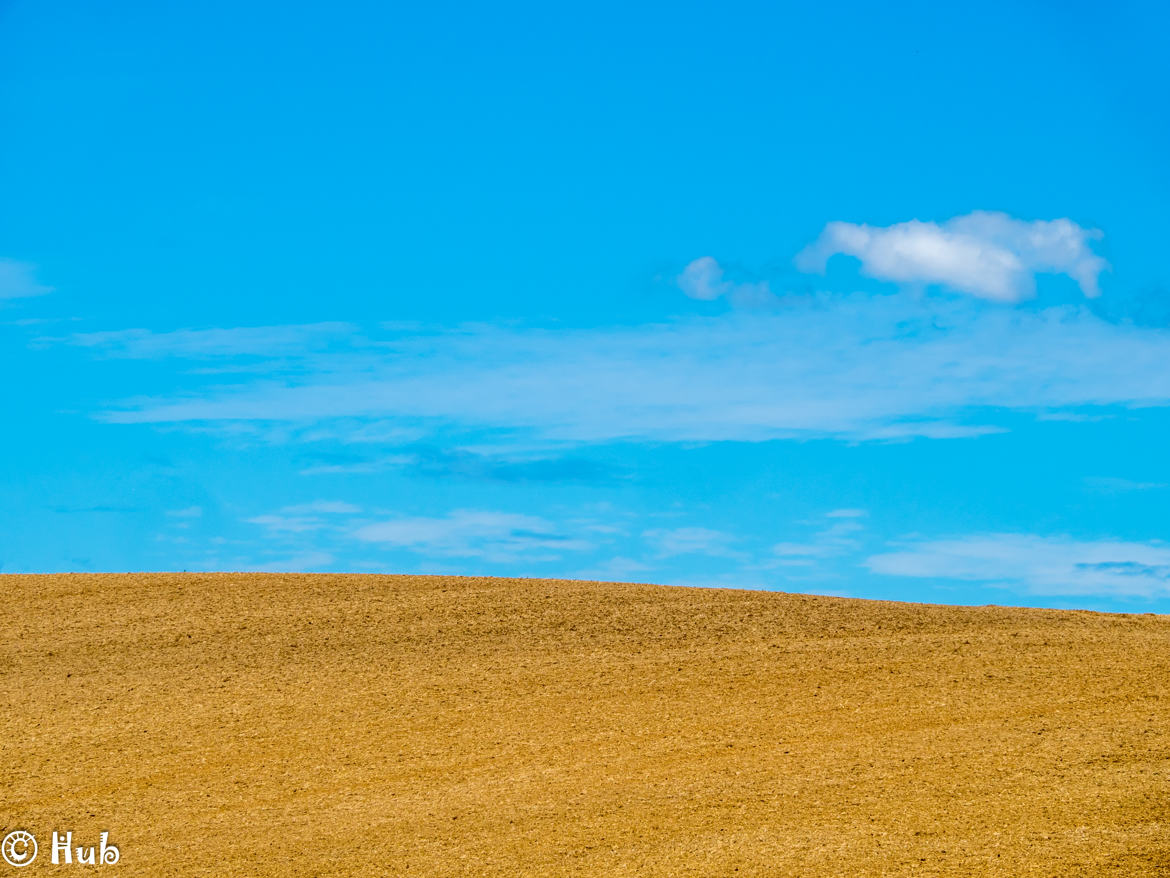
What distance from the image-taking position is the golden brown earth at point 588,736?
13805mm

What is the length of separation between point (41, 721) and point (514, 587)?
1083cm

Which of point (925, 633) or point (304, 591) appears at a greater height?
point (304, 591)

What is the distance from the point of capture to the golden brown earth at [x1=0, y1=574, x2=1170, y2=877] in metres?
13.8

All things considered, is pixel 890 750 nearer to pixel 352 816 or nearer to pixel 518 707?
pixel 518 707

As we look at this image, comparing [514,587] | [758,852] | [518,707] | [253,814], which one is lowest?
[758,852]

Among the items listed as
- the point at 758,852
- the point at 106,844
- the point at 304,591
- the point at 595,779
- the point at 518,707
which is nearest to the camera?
the point at 758,852

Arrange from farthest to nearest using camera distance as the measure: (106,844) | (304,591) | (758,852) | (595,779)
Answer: (304,591)
(595,779)
(106,844)
(758,852)

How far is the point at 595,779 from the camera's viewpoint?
52.0ft

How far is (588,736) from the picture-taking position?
57.1 feet

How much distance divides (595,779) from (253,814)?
172 inches

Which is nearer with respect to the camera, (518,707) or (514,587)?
(518,707)

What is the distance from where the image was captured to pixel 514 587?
90.0ft

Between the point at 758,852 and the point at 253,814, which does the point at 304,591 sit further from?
the point at 758,852

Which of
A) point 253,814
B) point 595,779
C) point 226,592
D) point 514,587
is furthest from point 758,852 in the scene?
point 226,592
